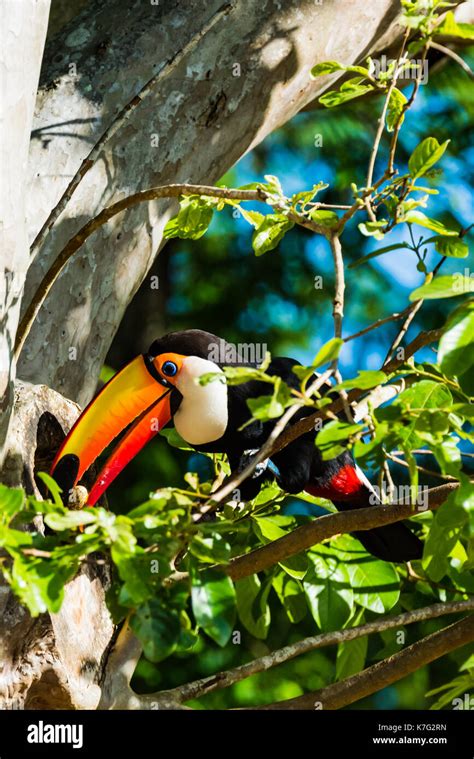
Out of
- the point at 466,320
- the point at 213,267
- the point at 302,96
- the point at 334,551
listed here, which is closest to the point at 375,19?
the point at 302,96

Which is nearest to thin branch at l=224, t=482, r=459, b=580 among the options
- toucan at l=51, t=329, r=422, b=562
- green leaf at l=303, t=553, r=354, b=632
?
green leaf at l=303, t=553, r=354, b=632

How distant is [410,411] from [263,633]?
3.14 feet

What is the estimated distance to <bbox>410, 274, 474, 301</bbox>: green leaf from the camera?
1.18m

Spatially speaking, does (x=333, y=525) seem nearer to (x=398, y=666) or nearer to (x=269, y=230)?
(x=398, y=666)

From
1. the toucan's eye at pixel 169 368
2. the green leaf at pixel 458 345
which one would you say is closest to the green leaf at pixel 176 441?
the toucan's eye at pixel 169 368

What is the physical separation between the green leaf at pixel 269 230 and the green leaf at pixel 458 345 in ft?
1.82

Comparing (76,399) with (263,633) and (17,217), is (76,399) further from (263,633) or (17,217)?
(17,217)

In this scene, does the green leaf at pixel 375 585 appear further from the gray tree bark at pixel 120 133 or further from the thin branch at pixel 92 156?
the thin branch at pixel 92 156

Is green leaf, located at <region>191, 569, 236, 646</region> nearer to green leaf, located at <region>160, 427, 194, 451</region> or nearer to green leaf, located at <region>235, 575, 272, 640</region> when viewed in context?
green leaf, located at <region>235, 575, 272, 640</region>

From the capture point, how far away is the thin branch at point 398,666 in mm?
1769

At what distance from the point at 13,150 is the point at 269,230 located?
0.47m
